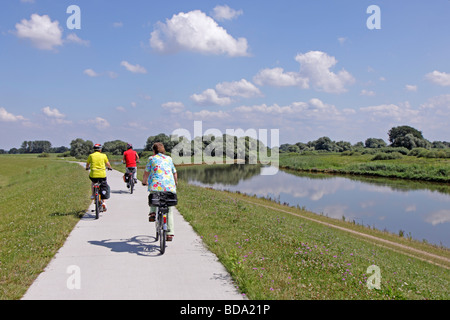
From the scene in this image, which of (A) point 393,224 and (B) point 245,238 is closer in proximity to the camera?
(B) point 245,238

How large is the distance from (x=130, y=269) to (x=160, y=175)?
2.02 meters

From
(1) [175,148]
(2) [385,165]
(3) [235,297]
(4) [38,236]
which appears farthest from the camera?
(1) [175,148]

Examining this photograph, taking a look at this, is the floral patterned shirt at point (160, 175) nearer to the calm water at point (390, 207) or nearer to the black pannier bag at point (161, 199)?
the black pannier bag at point (161, 199)

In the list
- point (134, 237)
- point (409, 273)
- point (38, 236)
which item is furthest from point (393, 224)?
point (38, 236)

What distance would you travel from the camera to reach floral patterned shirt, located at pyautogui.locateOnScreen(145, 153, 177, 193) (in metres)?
6.78

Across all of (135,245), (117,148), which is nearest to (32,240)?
(135,245)

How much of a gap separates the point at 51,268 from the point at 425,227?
2190cm

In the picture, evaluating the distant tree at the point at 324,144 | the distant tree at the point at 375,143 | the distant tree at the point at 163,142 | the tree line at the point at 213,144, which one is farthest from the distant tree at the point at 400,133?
the distant tree at the point at 163,142

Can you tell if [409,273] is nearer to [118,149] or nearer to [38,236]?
[38,236]

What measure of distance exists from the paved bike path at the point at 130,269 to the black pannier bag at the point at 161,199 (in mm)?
1071

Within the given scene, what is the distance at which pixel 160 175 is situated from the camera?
6824 mm

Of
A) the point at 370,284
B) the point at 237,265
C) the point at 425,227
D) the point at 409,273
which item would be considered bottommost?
the point at 425,227

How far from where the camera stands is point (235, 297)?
4680mm

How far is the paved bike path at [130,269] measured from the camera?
4.75 m
